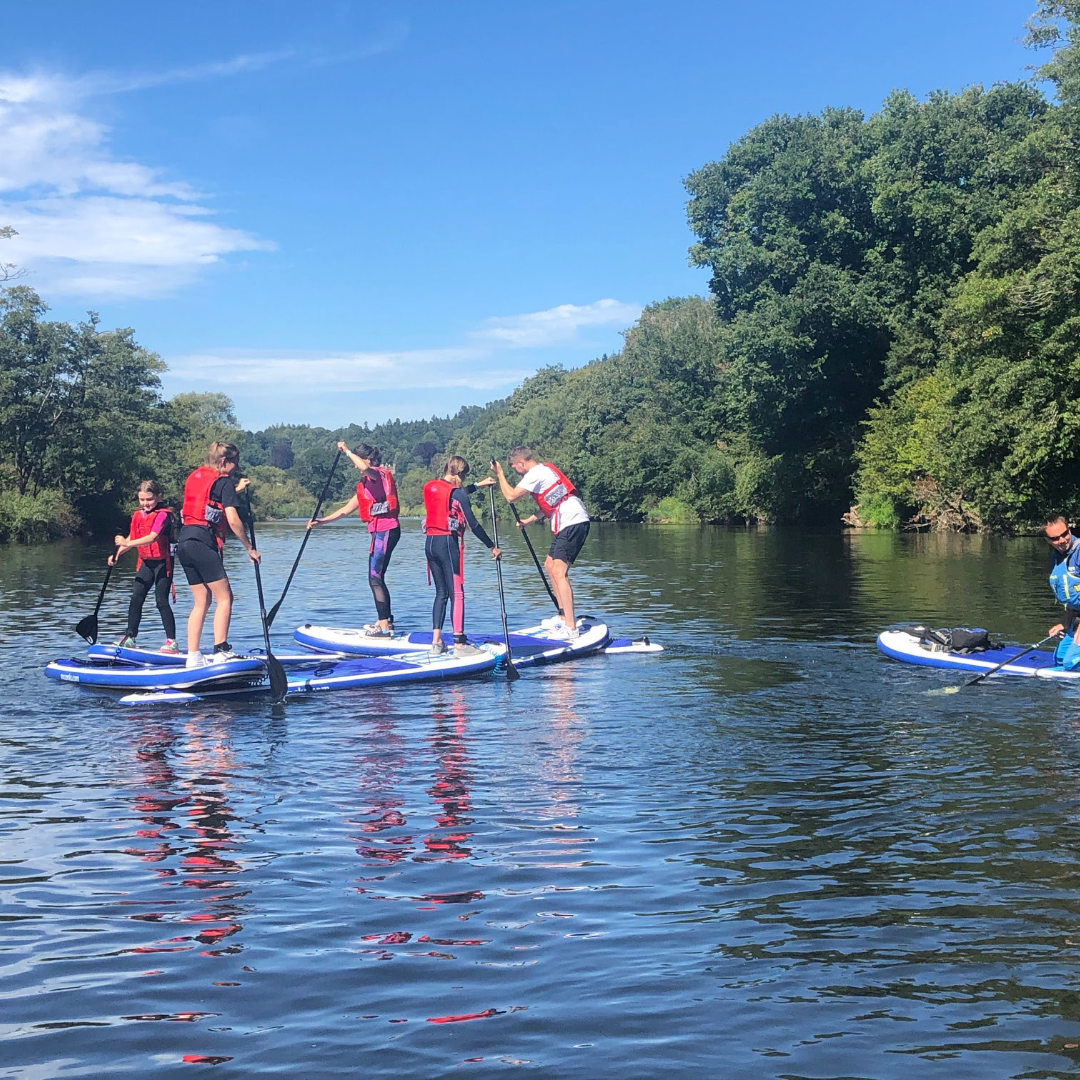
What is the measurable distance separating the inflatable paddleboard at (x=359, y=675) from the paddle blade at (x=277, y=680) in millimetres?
283

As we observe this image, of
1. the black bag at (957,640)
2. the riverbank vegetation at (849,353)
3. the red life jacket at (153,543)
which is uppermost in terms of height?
the riverbank vegetation at (849,353)

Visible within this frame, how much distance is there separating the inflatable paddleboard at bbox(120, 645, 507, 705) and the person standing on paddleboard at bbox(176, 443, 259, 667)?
374 millimetres

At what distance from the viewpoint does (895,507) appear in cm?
5344

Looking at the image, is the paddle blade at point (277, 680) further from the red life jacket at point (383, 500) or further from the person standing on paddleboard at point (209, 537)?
the red life jacket at point (383, 500)

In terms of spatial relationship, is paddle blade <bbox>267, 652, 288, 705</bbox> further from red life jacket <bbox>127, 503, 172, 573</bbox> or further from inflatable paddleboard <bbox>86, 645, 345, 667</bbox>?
red life jacket <bbox>127, 503, 172, 573</bbox>

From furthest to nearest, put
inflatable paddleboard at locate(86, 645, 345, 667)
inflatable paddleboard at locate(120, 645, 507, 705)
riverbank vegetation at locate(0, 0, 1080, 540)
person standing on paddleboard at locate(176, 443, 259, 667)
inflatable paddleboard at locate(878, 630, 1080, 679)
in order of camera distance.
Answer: riverbank vegetation at locate(0, 0, 1080, 540)
inflatable paddleboard at locate(86, 645, 345, 667)
inflatable paddleboard at locate(878, 630, 1080, 679)
person standing on paddleboard at locate(176, 443, 259, 667)
inflatable paddleboard at locate(120, 645, 507, 705)

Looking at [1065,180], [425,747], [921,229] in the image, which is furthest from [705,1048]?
[921,229]

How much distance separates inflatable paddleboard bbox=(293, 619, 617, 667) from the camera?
48.3 feet

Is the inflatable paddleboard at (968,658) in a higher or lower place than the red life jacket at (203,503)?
lower

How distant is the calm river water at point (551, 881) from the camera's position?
180 inches

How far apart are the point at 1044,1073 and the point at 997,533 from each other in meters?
43.4

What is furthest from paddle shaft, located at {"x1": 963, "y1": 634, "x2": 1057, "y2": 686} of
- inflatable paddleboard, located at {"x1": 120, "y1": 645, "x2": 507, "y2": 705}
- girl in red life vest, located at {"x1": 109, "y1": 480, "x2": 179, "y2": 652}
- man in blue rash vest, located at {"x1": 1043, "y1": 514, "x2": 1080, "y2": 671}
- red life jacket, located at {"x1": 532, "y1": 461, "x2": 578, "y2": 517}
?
girl in red life vest, located at {"x1": 109, "y1": 480, "x2": 179, "y2": 652}

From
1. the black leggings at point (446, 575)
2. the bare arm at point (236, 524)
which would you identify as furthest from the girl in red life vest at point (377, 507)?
the bare arm at point (236, 524)

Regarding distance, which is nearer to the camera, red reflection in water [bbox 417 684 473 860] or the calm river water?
the calm river water
